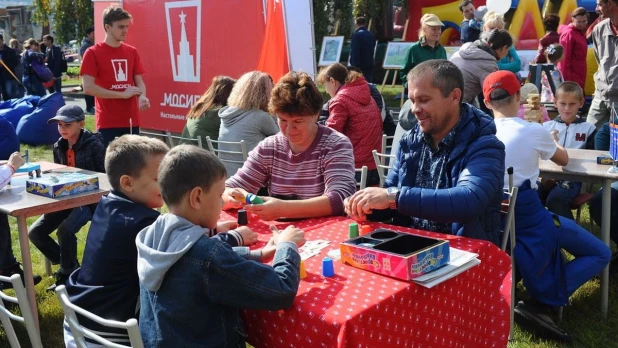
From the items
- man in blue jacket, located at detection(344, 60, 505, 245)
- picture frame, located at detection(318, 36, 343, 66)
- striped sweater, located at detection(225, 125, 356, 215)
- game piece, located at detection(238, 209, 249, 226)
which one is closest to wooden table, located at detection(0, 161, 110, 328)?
striped sweater, located at detection(225, 125, 356, 215)

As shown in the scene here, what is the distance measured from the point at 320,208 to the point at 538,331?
150 centimetres

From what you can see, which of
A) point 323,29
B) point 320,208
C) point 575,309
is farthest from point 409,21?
point 320,208

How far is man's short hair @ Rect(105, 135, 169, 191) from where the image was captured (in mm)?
2332

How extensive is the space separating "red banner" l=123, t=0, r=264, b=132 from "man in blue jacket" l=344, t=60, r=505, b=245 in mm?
5184

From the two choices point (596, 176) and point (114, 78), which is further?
point (114, 78)

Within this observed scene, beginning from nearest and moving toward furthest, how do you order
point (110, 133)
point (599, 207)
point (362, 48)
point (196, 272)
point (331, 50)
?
point (196, 272) → point (599, 207) → point (110, 133) → point (362, 48) → point (331, 50)

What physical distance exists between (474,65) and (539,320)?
118 inches

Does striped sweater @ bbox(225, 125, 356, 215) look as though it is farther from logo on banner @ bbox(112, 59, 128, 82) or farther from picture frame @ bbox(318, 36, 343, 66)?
picture frame @ bbox(318, 36, 343, 66)

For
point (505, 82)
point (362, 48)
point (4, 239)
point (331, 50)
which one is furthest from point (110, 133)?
point (331, 50)

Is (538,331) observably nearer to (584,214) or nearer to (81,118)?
(584,214)

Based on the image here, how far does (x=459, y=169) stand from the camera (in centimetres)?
254

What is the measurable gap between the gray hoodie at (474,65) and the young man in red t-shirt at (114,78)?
2.90 meters

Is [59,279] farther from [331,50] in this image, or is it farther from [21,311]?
[331,50]

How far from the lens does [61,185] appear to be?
3.31 m
